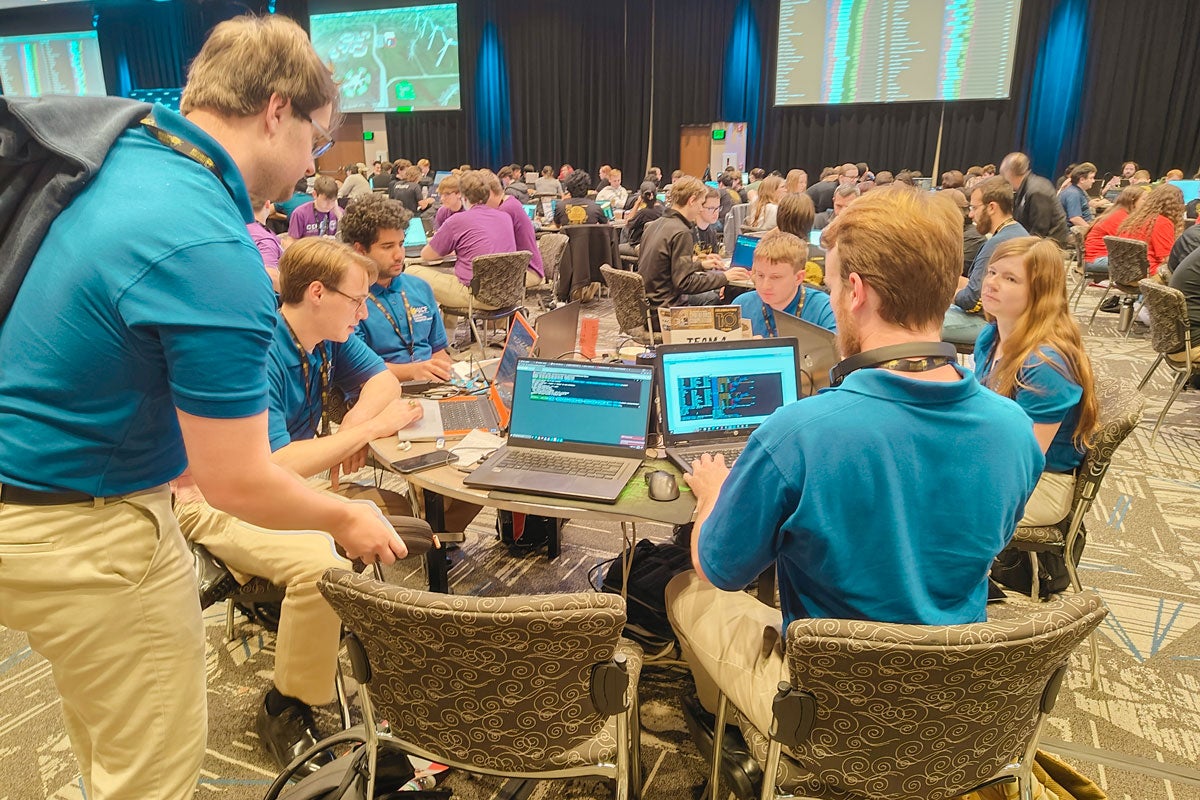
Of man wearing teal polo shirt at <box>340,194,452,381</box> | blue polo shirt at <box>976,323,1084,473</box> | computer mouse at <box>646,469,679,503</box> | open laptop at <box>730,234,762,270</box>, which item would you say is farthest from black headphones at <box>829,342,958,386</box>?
open laptop at <box>730,234,762,270</box>

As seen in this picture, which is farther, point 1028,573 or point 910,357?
point 1028,573

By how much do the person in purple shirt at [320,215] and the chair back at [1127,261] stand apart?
624 centimetres

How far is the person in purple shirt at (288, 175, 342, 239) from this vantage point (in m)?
6.43

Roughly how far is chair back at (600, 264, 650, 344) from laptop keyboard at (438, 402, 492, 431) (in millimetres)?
2335

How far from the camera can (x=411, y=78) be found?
16.5 metres

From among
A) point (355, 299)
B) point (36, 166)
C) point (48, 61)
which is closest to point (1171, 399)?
point (355, 299)

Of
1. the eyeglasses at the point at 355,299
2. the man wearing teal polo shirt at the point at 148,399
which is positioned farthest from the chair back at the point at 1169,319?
the man wearing teal polo shirt at the point at 148,399

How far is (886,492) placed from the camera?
1.29 m

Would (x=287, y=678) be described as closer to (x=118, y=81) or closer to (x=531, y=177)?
(x=531, y=177)

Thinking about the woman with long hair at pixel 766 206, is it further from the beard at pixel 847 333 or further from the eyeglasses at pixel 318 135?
the eyeglasses at pixel 318 135

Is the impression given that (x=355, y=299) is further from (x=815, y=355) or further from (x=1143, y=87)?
(x=1143, y=87)

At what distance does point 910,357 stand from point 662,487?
0.88m

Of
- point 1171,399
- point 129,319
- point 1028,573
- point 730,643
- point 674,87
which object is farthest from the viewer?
point 674,87

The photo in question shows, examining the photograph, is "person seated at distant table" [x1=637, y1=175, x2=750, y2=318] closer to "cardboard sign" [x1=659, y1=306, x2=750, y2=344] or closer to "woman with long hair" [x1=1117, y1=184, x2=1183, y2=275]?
"cardboard sign" [x1=659, y1=306, x2=750, y2=344]
